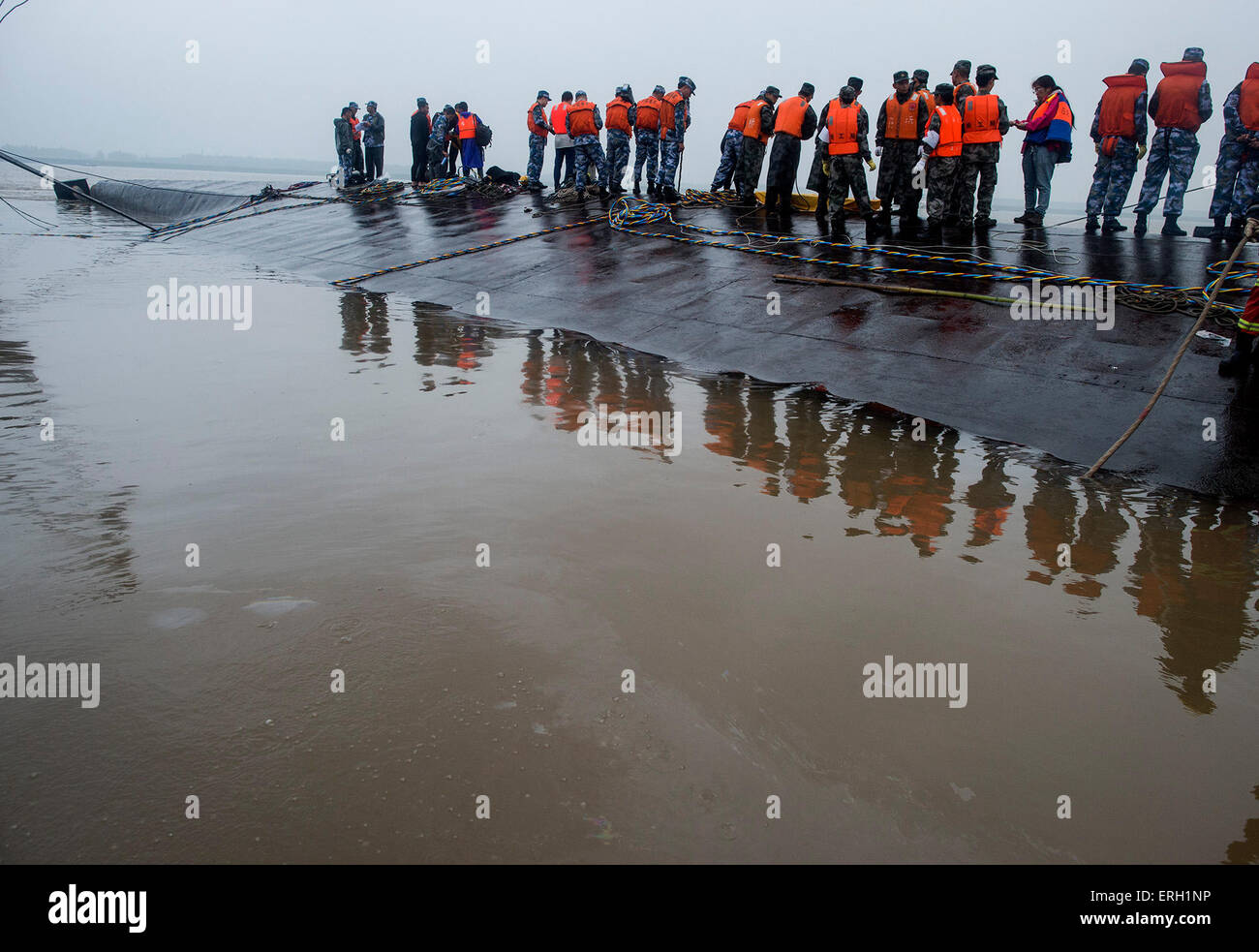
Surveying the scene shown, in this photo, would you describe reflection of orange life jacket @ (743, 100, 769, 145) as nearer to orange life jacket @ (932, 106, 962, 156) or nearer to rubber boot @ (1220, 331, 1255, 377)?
orange life jacket @ (932, 106, 962, 156)

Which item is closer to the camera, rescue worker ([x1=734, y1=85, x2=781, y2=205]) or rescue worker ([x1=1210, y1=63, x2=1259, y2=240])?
rescue worker ([x1=1210, y1=63, x2=1259, y2=240])

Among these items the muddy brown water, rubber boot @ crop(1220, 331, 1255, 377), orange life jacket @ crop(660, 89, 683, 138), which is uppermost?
orange life jacket @ crop(660, 89, 683, 138)

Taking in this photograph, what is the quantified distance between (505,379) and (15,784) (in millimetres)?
6719

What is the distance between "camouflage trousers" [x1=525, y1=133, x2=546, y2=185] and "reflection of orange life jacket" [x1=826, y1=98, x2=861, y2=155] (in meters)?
10.8

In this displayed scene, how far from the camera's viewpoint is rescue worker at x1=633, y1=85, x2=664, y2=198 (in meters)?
18.2

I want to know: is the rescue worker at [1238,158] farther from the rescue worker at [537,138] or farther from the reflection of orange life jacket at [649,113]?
the rescue worker at [537,138]

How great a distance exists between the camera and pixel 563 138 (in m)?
20.2

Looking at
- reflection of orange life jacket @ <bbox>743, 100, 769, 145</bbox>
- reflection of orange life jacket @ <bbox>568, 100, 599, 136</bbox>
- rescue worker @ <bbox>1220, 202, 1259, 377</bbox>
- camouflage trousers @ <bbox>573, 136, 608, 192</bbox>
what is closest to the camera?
rescue worker @ <bbox>1220, 202, 1259, 377</bbox>

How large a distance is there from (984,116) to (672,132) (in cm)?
742

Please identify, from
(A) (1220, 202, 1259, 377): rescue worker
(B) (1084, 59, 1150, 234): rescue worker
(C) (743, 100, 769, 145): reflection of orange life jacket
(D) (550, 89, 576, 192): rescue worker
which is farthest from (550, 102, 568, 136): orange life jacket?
(A) (1220, 202, 1259, 377): rescue worker

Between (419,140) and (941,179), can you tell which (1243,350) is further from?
(419,140)

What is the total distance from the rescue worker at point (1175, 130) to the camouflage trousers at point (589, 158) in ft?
37.4

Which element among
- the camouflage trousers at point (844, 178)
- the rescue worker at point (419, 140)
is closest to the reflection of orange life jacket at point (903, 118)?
the camouflage trousers at point (844, 178)
